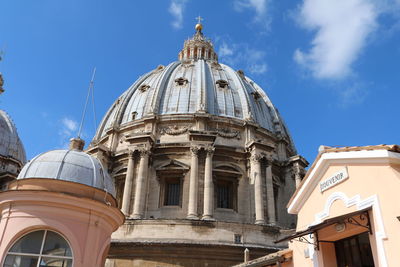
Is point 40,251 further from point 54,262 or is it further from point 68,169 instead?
point 68,169

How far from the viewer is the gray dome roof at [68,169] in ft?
45.9

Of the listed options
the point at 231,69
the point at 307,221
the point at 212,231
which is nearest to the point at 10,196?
the point at 307,221

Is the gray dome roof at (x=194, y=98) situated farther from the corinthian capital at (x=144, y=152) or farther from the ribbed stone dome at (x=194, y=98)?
the corinthian capital at (x=144, y=152)

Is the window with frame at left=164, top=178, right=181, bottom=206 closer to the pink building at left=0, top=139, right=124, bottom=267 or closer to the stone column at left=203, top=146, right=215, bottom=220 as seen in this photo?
the stone column at left=203, top=146, right=215, bottom=220

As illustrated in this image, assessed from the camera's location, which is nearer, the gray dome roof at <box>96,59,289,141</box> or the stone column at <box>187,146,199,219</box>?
the stone column at <box>187,146,199,219</box>

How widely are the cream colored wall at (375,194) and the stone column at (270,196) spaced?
18276mm

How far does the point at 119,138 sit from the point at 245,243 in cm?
1596

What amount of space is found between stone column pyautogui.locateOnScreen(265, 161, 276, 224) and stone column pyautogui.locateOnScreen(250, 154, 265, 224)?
650mm

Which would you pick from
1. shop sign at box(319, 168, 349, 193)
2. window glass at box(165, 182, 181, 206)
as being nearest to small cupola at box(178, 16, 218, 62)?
window glass at box(165, 182, 181, 206)

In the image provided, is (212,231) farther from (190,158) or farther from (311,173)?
(311,173)

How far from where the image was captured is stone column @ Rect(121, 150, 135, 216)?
91.5ft

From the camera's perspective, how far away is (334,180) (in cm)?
956

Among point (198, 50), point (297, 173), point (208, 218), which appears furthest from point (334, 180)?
point (198, 50)

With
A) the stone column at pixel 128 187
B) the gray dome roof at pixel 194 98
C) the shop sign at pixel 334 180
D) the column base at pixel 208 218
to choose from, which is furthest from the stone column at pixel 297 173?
the shop sign at pixel 334 180
